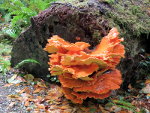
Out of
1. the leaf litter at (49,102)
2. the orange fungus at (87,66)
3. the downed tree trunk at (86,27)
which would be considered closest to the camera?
the orange fungus at (87,66)

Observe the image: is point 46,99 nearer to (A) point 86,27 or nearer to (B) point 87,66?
(B) point 87,66

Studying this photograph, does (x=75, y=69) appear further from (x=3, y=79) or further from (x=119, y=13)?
(x=3, y=79)

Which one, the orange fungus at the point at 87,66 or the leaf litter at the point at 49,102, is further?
the leaf litter at the point at 49,102

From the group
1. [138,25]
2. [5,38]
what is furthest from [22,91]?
[5,38]

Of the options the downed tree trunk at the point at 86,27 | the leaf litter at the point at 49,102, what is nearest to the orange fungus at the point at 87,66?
the leaf litter at the point at 49,102

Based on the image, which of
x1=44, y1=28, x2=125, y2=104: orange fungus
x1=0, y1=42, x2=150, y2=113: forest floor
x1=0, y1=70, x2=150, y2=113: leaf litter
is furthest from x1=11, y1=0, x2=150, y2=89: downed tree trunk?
x1=44, y1=28, x2=125, y2=104: orange fungus

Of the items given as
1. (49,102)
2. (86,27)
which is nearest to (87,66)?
(86,27)

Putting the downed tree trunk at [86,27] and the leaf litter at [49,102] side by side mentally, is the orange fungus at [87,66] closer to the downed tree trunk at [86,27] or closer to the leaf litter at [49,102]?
the leaf litter at [49,102]
